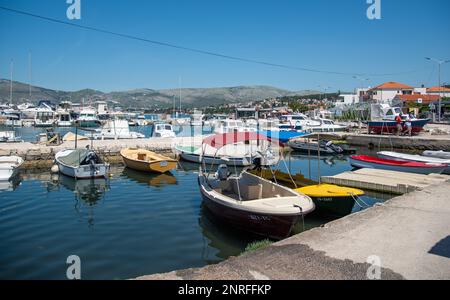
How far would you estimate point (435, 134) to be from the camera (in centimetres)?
3875

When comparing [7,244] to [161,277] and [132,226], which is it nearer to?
[132,226]

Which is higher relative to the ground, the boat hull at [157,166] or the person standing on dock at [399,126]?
the person standing on dock at [399,126]

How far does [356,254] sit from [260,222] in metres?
3.66

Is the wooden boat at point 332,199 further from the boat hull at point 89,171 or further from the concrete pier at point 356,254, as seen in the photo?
the boat hull at point 89,171

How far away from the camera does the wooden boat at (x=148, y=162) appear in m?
21.7

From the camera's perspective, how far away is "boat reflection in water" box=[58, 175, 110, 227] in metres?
14.5

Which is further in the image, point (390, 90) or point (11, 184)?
point (390, 90)

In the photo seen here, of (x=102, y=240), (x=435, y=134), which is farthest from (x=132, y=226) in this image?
(x=435, y=134)

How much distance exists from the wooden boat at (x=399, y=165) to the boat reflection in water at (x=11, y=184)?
19675 millimetres

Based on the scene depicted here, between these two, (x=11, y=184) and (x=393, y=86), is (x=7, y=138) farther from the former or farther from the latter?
(x=393, y=86)

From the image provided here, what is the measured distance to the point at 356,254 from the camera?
661cm

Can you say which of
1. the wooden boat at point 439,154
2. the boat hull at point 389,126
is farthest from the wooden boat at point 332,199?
the boat hull at point 389,126

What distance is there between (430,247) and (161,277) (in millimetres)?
5166

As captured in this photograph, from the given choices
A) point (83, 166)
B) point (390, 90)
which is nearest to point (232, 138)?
point (83, 166)
